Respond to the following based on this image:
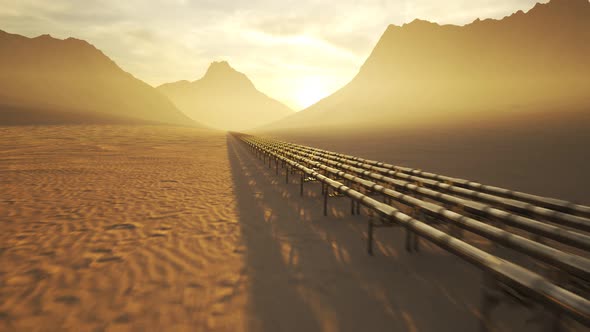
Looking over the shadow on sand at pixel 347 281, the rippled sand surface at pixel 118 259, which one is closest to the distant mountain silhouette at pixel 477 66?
the rippled sand surface at pixel 118 259

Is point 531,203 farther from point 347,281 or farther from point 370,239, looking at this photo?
point 347,281

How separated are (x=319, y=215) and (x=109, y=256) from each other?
12.2ft

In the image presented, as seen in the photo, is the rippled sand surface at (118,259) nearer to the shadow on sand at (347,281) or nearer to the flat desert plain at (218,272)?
the flat desert plain at (218,272)

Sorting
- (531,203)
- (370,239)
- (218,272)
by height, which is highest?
(531,203)

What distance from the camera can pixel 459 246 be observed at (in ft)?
7.31

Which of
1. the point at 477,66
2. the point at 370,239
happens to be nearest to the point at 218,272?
the point at 370,239

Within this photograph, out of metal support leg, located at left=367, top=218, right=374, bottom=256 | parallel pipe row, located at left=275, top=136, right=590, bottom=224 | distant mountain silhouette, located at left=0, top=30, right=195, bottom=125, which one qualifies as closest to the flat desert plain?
metal support leg, located at left=367, top=218, right=374, bottom=256

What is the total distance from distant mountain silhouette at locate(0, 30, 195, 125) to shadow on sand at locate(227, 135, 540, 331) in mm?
84707

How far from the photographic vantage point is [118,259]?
3732 mm

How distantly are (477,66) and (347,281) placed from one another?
402 feet

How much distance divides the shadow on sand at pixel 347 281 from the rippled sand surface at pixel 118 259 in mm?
369

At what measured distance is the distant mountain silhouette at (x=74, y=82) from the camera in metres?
83.7

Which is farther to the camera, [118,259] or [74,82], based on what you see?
[74,82]

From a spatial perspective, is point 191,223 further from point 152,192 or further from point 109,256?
point 152,192
